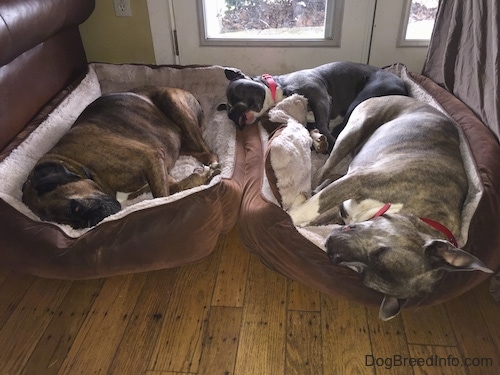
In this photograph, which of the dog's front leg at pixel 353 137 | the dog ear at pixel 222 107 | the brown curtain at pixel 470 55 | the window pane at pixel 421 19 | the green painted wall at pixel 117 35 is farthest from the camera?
the green painted wall at pixel 117 35

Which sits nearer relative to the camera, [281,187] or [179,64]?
[281,187]

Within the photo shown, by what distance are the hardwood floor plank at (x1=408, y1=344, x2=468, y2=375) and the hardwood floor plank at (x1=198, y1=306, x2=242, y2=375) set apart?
0.77 m

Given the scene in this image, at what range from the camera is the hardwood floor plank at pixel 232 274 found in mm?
2166

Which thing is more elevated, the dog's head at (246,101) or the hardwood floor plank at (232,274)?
the dog's head at (246,101)

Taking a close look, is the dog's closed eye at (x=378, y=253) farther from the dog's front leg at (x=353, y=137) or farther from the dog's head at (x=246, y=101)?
the dog's head at (x=246, y=101)

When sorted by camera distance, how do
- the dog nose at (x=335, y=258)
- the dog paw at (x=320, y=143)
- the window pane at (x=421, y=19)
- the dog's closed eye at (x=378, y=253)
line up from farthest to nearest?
the window pane at (x=421, y=19), the dog paw at (x=320, y=143), the dog nose at (x=335, y=258), the dog's closed eye at (x=378, y=253)

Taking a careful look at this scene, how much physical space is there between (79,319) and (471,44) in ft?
8.42

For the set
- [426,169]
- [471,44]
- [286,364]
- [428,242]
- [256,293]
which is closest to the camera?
[428,242]

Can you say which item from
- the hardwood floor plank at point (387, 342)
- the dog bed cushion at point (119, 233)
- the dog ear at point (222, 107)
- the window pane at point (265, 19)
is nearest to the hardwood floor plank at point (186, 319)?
the dog bed cushion at point (119, 233)

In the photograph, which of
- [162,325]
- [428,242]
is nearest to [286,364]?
[162,325]

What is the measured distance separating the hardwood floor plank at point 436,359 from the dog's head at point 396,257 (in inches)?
11.9

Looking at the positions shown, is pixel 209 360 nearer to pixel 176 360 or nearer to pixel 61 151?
pixel 176 360

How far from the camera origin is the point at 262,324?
2.04m

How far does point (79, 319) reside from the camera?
6.79 ft
